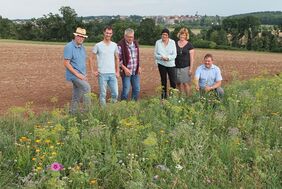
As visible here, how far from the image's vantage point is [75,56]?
305 inches

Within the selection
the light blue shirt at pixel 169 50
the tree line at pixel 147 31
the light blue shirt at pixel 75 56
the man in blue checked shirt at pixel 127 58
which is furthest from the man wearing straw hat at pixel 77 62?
the tree line at pixel 147 31

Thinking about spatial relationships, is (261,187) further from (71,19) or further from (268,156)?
(71,19)

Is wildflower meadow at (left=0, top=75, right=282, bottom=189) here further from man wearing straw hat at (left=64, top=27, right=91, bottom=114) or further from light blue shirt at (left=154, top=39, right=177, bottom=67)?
light blue shirt at (left=154, top=39, right=177, bottom=67)

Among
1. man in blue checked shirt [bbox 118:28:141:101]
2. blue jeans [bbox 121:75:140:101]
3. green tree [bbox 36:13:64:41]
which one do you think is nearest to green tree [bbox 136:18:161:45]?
green tree [bbox 36:13:64:41]

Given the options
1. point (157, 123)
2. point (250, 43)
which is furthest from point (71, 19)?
point (157, 123)

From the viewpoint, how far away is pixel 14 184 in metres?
4.19

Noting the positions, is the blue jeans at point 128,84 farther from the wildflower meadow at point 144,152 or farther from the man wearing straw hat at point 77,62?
the wildflower meadow at point 144,152

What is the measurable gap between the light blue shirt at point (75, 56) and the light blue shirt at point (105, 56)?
0.45m

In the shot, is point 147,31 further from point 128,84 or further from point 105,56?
point 105,56

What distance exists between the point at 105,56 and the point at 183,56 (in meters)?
1.89

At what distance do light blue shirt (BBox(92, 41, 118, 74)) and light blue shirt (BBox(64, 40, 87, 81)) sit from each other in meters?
0.45

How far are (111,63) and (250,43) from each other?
48897 millimetres

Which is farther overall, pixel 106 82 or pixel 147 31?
pixel 147 31

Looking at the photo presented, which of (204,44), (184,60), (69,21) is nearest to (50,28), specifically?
(69,21)
